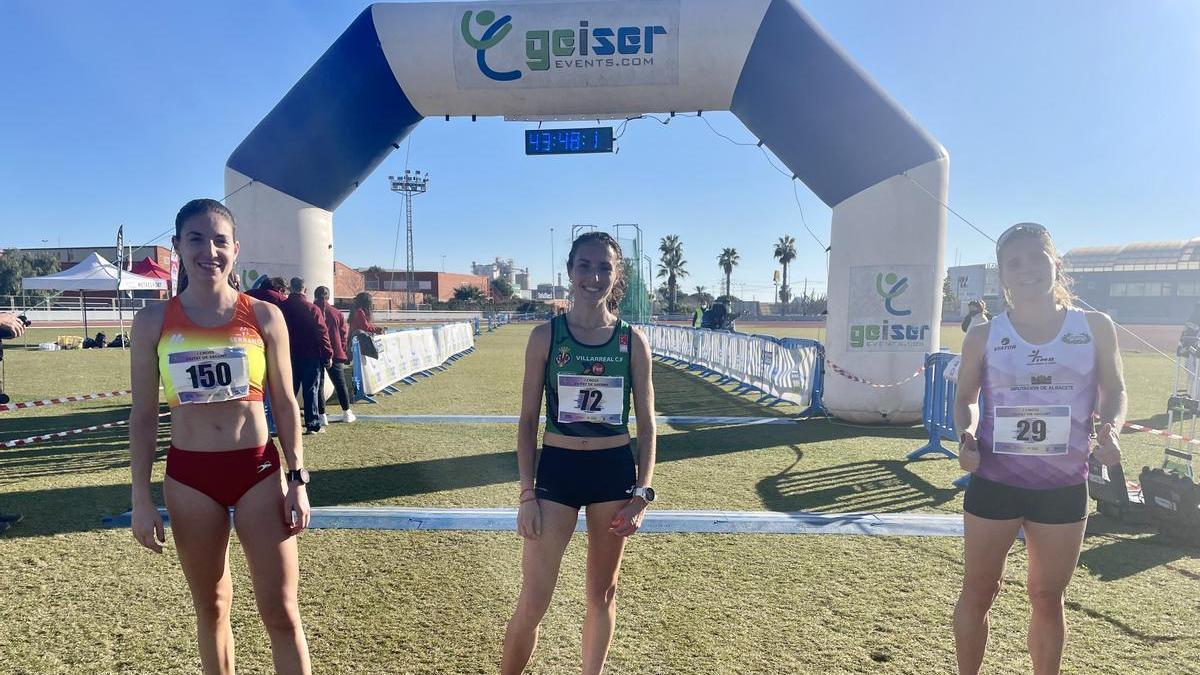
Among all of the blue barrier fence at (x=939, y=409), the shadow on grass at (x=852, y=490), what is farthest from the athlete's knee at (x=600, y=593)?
the blue barrier fence at (x=939, y=409)

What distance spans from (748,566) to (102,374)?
15.3 meters

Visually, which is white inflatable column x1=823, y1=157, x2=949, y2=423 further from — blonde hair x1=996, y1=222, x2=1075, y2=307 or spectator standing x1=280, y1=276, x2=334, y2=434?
spectator standing x1=280, y1=276, x2=334, y2=434

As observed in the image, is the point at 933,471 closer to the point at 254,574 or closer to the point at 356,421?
the point at 254,574

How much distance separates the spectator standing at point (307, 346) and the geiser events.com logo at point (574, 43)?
153 inches

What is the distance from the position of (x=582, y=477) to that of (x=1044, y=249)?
2.01 m

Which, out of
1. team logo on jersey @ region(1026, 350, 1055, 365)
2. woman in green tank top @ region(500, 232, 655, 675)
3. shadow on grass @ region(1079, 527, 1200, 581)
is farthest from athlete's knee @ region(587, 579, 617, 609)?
shadow on grass @ region(1079, 527, 1200, 581)

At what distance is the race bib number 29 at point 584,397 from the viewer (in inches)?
94.0

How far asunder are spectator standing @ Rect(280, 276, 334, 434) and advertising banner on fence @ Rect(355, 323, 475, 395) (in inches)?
103

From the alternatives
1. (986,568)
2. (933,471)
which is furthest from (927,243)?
(986,568)

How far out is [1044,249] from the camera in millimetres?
2354

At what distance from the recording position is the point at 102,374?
13.3 m

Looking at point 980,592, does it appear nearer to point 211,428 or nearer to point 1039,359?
point 1039,359

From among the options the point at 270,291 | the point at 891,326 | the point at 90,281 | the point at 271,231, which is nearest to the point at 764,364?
the point at 891,326

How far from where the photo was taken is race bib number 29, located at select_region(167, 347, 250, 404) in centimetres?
218
